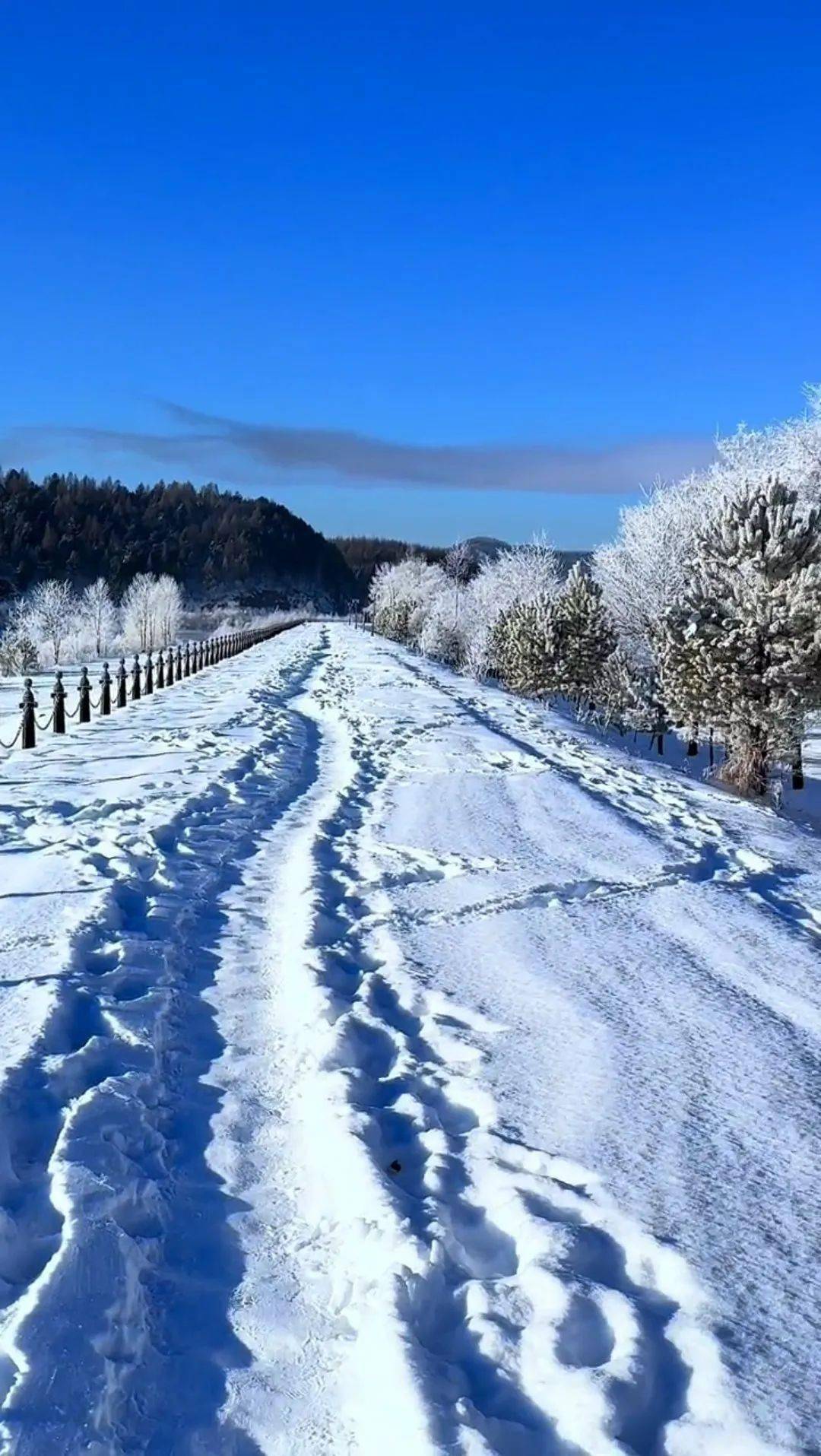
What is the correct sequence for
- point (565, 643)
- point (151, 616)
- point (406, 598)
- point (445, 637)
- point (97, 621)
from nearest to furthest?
1. point (565, 643)
2. point (445, 637)
3. point (151, 616)
4. point (97, 621)
5. point (406, 598)

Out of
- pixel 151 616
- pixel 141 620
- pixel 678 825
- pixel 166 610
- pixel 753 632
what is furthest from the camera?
pixel 166 610

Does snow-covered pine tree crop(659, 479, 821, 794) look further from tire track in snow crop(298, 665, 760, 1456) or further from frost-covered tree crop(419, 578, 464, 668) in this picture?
frost-covered tree crop(419, 578, 464, 668)

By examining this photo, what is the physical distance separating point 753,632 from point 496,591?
158 ft

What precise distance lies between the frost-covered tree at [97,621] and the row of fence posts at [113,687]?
792 inches

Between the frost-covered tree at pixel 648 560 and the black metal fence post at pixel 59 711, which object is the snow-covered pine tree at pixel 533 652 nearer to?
the frost-covered tree at pixel 648 560

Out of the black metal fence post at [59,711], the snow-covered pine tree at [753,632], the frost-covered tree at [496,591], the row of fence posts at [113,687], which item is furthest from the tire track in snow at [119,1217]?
the frost-covered tree at [496,591]

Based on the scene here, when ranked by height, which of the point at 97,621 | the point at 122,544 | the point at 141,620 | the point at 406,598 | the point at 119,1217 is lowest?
the point at 119,1217

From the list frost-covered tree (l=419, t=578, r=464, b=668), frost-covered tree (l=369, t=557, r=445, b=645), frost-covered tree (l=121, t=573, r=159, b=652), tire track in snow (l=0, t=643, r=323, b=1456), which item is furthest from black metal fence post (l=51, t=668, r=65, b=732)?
frost-covered tree (l=369, t=557, r=445, b=645)

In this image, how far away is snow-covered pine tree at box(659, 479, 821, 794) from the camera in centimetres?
1825

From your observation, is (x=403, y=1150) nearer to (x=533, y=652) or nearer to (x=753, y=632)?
(x=753, y=632)

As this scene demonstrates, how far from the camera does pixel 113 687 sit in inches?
1083

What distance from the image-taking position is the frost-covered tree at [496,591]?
54.5 metres

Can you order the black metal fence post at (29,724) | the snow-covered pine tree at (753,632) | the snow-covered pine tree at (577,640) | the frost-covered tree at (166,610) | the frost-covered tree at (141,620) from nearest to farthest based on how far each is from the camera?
the black metal fence post at (29,724)
the snow-covered pine tree at (753,632)
the snow-covered pine tree at (577,640)
the frost-covered tree at (141,620)
the frost-covered tree at (166,610)

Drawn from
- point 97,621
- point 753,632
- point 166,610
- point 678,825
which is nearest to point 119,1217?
point 678,825
